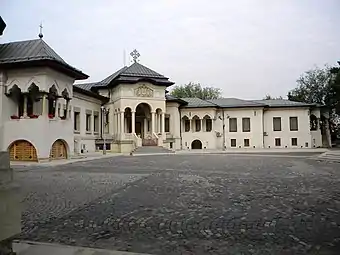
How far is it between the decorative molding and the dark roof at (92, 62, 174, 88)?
2.84 ft

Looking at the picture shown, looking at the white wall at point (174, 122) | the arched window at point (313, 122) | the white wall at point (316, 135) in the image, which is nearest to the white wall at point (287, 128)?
the white wall at point (316, 135)

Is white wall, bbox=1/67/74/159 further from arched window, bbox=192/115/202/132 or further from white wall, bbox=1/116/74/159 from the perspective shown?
arched window, bbox=192/115/202/132

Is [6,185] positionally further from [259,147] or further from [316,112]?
[316,112]

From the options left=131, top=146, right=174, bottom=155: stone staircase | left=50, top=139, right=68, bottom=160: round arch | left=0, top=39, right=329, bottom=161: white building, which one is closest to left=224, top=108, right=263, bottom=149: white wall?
left=0, top=39, right=329, bottom=161: white building

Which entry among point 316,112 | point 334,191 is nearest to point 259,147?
point 316,112

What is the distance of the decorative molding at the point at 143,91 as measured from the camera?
38500 mm

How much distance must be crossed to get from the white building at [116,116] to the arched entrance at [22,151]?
6 centimetres

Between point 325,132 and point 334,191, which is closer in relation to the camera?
point 334,191

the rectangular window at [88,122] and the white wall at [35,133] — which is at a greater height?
the rectangular window at [88,122]

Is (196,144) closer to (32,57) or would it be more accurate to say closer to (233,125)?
(233,125)

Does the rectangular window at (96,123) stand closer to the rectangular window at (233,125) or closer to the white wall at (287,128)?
the rectangular window at (233,125)

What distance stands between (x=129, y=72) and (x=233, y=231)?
117 ft

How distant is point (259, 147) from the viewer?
44750 millimetres

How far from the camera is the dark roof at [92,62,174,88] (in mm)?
38031
